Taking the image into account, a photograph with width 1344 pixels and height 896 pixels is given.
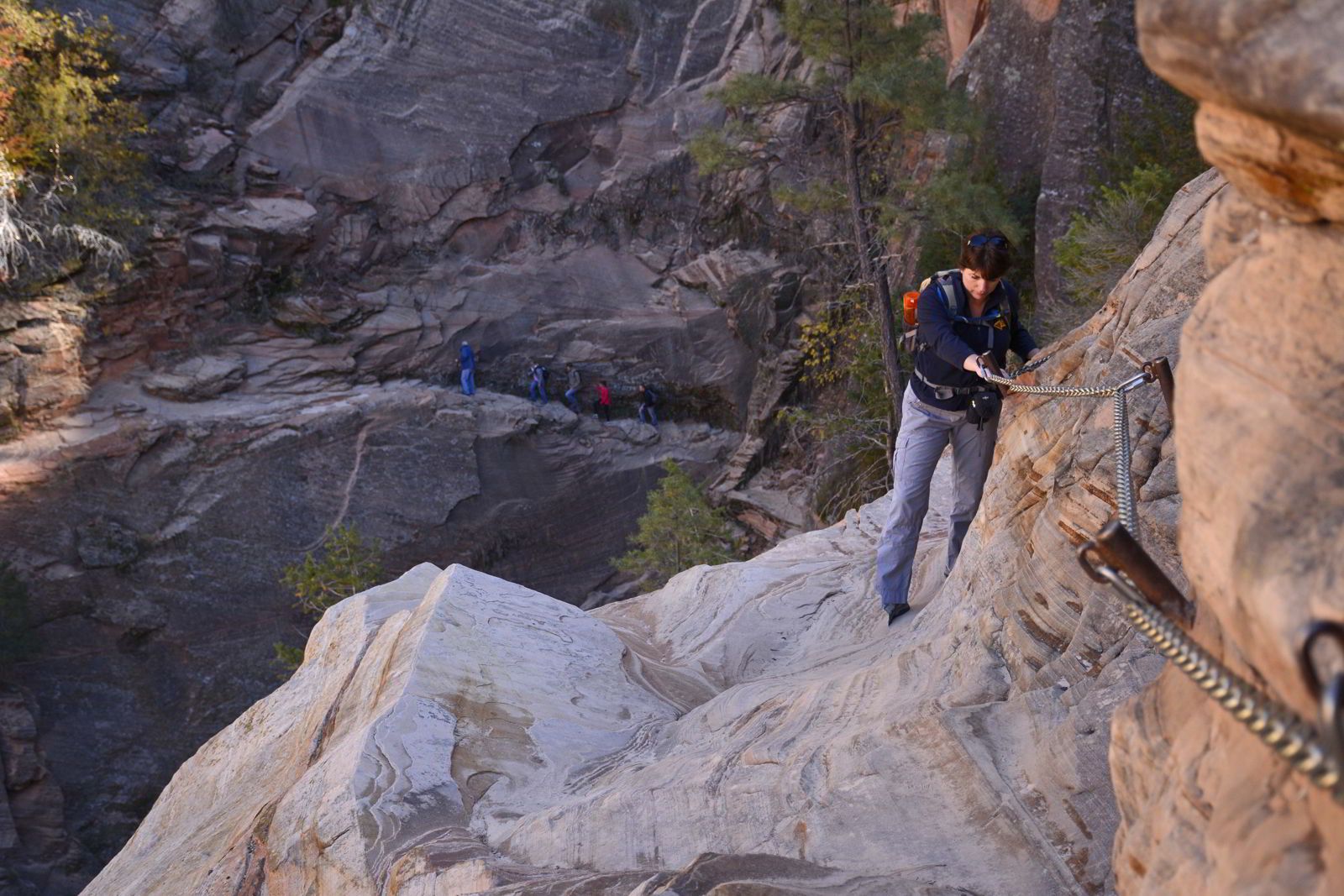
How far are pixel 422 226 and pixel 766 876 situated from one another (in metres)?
21.8

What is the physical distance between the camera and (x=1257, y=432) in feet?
5.09

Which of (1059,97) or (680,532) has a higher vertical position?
(1059,97)

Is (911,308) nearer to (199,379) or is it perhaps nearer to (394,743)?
(394,743)

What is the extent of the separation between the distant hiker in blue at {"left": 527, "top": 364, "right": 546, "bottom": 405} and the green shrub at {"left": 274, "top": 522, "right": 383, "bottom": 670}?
5.86 metres

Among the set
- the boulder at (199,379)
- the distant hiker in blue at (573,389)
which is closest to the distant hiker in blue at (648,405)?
the distant hiker in blue at (573,389)

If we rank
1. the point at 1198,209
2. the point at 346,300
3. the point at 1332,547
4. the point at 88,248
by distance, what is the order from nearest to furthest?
the point at 1332,547
the point at 1198,209
the point at 88,248
the point at 346,300

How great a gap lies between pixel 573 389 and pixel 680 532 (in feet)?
26.6

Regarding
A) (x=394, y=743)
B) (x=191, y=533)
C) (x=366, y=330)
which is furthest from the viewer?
(x=366, y=330)

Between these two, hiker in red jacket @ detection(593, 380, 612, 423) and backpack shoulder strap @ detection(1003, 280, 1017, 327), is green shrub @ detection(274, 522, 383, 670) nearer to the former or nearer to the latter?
hiker in red jacket @ detection(593, 380, 612, 423)

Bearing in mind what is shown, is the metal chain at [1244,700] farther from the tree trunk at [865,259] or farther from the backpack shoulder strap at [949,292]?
the tree trunk at [865,259]

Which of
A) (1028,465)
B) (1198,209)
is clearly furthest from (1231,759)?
(1198,209)

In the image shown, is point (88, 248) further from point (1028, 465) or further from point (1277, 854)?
point (1277, 854)

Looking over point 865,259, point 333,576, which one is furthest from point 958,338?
point 333,576

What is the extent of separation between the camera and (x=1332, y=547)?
1.33 meters
